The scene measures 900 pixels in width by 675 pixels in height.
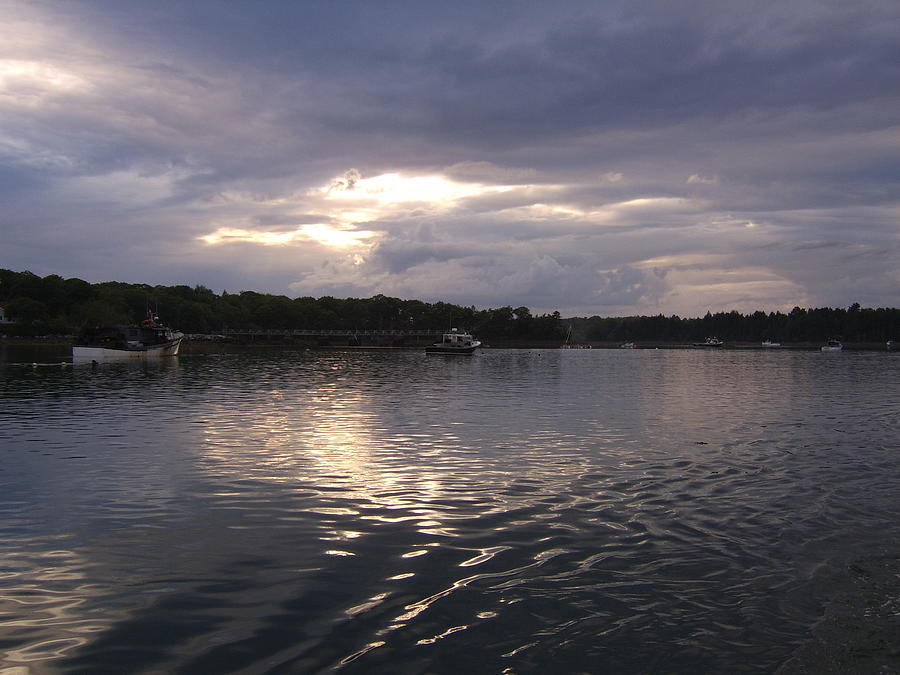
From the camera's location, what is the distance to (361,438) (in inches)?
1068

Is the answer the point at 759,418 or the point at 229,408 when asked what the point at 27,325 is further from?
the point at 759,418

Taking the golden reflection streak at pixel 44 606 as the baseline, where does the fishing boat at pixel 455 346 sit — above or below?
above

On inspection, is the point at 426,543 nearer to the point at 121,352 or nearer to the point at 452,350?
the point at 121,352

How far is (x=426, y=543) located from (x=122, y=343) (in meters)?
108

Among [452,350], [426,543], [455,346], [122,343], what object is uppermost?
[122,343]

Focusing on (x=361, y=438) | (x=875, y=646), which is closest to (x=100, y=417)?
(x=361, y=438)

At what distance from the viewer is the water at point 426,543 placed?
9.00 m

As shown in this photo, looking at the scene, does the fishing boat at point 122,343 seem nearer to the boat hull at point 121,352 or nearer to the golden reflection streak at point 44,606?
the boat hull at point 121,352

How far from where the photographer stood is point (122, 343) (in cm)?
10750

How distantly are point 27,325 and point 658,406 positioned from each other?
624 feet

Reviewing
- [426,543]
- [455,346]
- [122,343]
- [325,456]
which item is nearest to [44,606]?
[426,543]

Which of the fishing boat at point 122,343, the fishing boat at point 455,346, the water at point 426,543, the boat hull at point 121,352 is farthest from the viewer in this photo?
the fishing boat at point 455,346

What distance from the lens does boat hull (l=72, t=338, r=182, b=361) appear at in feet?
318

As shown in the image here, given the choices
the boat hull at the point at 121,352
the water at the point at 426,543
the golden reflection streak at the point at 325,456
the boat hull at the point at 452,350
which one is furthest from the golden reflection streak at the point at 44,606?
the boat hull at the point at 452,350
